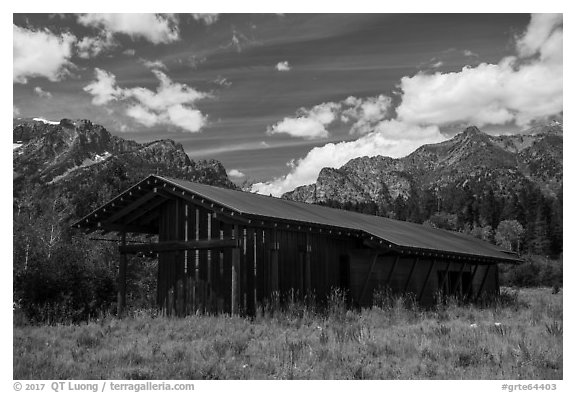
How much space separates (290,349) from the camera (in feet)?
38.3

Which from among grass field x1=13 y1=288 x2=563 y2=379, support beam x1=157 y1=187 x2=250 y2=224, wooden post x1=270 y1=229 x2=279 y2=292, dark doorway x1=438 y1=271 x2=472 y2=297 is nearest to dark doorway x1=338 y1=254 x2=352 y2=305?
wooden post x1=270 y1=229 x2=279 y2=292

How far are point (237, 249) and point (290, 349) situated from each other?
250 inches

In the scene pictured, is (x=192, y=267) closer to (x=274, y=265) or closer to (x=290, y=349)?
(x=274, y=265)

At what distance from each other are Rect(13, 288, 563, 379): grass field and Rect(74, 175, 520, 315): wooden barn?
257 centimetres

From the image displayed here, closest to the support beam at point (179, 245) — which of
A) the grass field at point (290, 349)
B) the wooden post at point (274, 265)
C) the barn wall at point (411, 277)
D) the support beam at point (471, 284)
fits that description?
the wooden post at point (274, 265)

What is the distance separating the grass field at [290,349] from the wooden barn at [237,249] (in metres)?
2.57

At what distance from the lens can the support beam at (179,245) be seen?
18.2 meters

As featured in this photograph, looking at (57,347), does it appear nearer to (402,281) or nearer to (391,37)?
(391,37)

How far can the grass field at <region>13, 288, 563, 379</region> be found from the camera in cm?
1032

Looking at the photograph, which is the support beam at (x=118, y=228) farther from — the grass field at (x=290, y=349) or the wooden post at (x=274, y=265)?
the wooden post at (x=274, y=265)

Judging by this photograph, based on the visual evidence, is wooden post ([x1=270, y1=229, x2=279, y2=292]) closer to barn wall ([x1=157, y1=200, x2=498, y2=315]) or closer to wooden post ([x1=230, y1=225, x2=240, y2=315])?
barn wall ([x1=157, y1=200, x2=498, y2=315])

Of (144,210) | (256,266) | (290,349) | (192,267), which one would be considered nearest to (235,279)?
(256,266)

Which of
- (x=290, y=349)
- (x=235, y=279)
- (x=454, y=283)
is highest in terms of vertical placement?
(x=235, y=279)

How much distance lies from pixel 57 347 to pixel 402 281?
1469 centimetres
